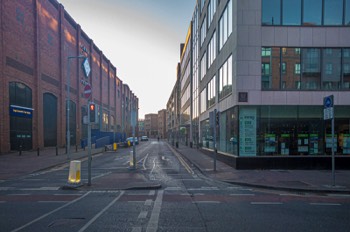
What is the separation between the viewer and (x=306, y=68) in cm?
1578

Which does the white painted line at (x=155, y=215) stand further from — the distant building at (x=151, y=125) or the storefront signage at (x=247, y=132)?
the distant building at (x=151, y=125)

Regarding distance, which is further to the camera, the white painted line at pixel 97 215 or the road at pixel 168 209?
the road at pixel 168 209

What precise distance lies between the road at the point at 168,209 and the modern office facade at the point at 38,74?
17.3 metres

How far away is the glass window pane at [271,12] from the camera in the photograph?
15.7 meters

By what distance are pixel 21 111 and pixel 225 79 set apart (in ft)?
72.6

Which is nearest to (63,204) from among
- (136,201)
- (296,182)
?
(136,201)

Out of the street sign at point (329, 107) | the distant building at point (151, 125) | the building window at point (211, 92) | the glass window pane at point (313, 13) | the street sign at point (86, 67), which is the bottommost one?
the distant building at point (151, 125)

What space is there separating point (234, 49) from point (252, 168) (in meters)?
7.20

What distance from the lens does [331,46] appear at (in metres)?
15.7

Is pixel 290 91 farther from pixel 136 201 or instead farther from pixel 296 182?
pixel 136 201

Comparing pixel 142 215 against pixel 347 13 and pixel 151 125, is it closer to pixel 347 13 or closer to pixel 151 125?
pixel 347 13

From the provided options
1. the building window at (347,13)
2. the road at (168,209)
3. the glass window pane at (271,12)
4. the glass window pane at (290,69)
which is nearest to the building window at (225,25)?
the glass window pane at (271,12)

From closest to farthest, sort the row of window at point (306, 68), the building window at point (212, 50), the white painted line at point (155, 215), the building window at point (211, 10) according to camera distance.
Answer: the white painted line at point (155, 215) < the row of window at point (306, 68) < the building window at point (212, 50) < the building window at point (211, 10)

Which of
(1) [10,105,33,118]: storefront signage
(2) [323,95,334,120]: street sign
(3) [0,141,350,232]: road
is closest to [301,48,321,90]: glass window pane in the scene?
(2) [323,95,334,120]: street sign
